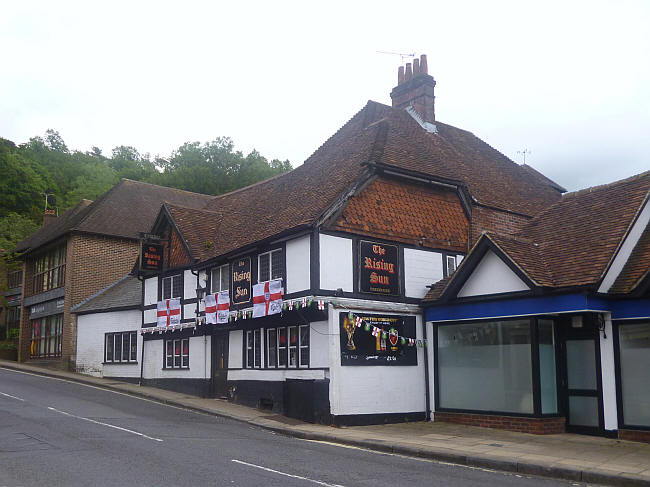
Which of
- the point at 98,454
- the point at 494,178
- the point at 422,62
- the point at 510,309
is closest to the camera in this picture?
the point at 98,454

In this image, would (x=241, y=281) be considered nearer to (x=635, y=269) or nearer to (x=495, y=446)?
(x=495, y=446)

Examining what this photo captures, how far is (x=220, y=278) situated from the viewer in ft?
73.7

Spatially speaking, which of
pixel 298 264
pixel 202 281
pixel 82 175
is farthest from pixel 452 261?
pixel 82 175

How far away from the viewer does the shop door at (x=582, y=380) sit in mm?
14844

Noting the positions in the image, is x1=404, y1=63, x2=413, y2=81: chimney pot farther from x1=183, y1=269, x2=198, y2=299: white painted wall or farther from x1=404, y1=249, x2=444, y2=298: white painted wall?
x1=183, y1=269, x2=198, y2=299: white painted wall

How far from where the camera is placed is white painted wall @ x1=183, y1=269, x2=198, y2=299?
2402 centimetres

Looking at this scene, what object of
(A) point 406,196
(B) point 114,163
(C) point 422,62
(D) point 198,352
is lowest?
(D) point 198,352

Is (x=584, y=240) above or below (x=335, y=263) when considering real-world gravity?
above

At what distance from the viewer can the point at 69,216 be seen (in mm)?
39562

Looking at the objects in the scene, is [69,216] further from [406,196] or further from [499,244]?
[499,244]

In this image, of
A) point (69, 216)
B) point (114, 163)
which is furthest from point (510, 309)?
point (114, 163)

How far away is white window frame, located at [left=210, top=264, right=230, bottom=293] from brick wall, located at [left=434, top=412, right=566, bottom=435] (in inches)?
353

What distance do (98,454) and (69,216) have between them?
1234 inches

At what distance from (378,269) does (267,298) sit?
3.40 metres
